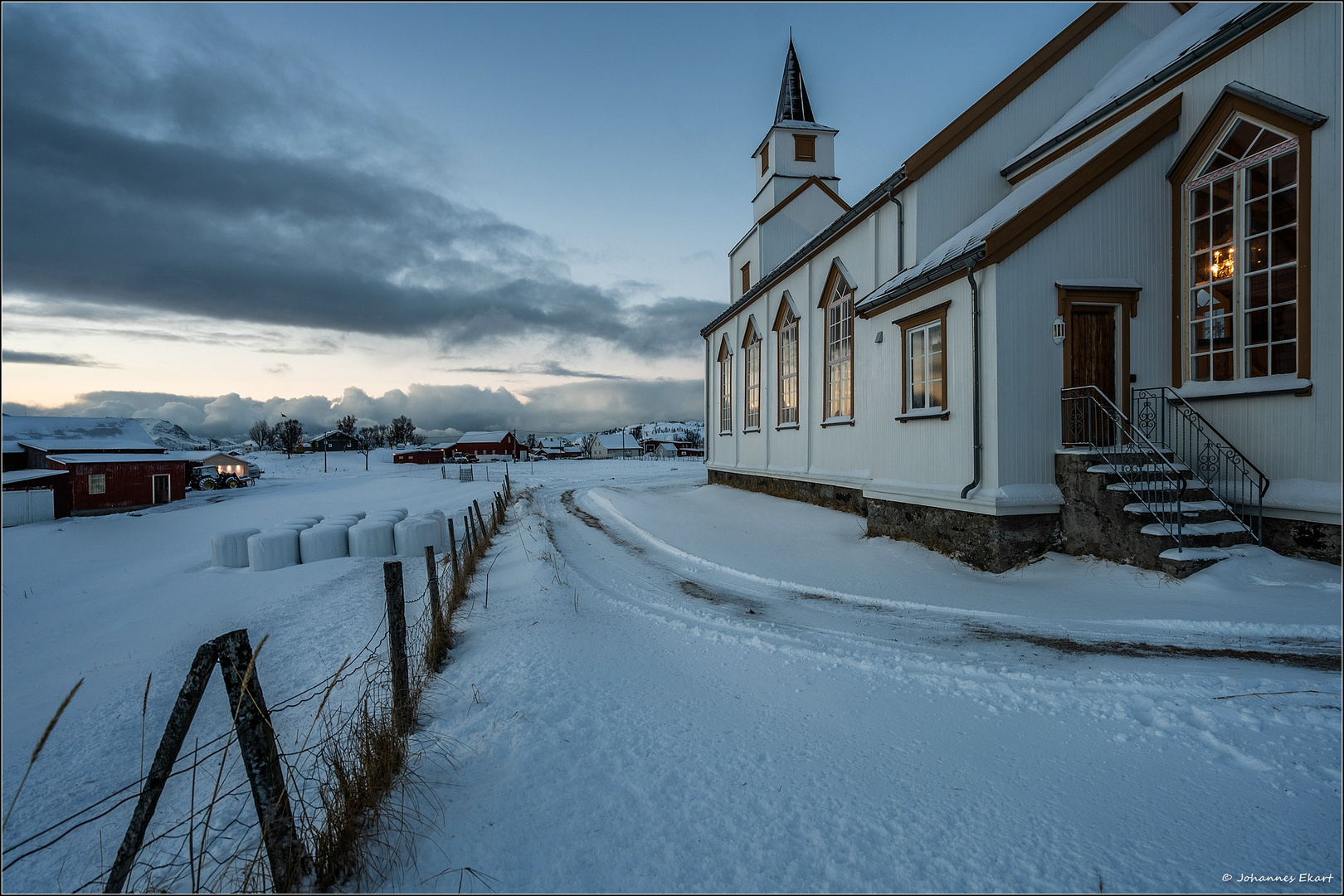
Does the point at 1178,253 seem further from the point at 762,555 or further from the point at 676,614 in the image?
the point at 676,614

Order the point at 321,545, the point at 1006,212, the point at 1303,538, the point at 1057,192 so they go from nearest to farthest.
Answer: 1. the point at 1303,538
2. the point at 1057,192
3. the point at 1006,212
4. the point at 321,545

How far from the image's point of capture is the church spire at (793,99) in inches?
851

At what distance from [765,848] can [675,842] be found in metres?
0.48

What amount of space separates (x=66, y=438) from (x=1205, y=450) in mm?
56695

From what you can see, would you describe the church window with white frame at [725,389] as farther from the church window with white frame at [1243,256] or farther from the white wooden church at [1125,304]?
the church window with white frame at [1243,256]

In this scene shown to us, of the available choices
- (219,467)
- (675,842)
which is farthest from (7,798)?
(219,467)

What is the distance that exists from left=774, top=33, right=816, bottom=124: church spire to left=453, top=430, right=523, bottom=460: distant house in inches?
2958

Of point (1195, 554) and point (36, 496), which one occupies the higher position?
point (1195, 554)

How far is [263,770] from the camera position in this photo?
3.02 m

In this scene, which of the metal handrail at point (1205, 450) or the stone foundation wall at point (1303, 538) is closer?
the stone foundation wall at point (1303, 538)

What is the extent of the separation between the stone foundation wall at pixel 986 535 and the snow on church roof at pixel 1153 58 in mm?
7051

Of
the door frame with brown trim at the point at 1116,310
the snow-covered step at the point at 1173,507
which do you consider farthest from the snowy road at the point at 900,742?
the door frame with brown trim at the point at 1116,310

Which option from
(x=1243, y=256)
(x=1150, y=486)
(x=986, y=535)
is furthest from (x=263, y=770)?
(x=1243, y=256)

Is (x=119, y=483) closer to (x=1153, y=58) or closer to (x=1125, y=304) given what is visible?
(x=1125, y=304)
